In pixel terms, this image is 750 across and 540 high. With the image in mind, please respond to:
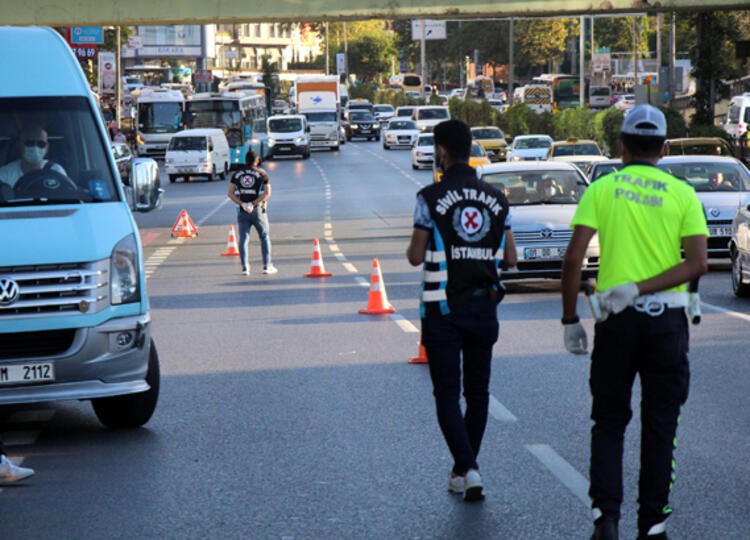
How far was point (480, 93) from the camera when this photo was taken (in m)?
118

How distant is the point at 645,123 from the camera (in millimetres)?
6652

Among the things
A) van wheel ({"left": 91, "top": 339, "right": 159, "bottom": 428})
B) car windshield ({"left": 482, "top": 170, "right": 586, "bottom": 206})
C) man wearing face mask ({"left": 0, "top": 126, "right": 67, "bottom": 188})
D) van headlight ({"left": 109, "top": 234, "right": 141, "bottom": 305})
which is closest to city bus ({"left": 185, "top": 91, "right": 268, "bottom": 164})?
car windshield ({"left": 482, "top": 170, "right": 586, "bottom": 206})

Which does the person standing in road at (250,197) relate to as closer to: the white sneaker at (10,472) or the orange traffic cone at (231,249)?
the orange traffic cone at (231,249)

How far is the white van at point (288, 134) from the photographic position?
236ft

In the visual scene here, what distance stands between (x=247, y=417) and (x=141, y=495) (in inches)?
99.6

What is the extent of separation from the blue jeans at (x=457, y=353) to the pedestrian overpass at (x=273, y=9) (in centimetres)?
2883

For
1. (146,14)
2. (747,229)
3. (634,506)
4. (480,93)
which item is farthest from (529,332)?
(480,93)

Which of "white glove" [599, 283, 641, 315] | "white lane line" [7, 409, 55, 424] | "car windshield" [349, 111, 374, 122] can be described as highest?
"white glove" [599, 283, 641, 315]

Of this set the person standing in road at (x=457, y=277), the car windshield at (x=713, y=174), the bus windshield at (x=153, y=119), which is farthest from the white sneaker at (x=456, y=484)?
the bus windshield at (x=153, y=119)

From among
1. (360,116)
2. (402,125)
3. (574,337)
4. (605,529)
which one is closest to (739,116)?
(402,125)

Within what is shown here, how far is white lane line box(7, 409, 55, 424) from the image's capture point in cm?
1092

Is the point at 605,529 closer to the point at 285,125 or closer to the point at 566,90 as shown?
the point at 285,125

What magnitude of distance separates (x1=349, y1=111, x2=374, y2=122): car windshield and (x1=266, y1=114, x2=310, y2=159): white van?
2332 cm

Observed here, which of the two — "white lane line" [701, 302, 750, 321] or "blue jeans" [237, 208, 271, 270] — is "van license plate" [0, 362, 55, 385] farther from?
"blue jeans" [237, 208, 271, 270]
